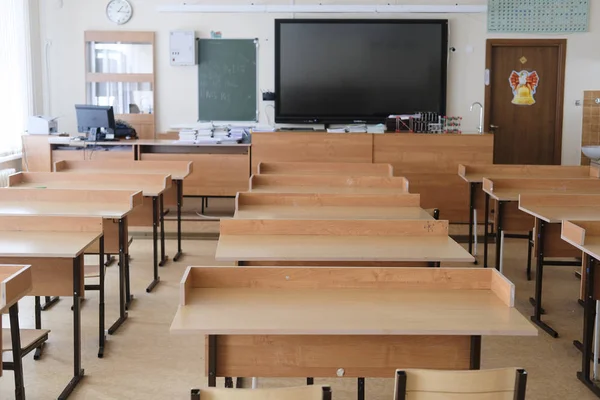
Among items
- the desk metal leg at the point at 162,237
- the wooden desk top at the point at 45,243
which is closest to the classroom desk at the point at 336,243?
the wooden desk top at the point at 45,243

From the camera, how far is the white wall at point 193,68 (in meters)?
9.12

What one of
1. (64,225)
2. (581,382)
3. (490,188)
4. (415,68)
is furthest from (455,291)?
(415,68)

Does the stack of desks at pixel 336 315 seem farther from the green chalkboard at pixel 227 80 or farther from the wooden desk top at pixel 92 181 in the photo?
the green chalkboard at pixel 227 80

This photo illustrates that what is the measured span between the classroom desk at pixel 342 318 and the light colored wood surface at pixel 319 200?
6.86 feet

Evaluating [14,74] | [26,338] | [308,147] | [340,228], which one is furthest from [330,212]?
[14,74]

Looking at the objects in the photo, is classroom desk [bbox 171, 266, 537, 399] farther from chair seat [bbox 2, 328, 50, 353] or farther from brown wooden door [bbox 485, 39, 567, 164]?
brown wooden door [bbox 485, 39, 567, 164]

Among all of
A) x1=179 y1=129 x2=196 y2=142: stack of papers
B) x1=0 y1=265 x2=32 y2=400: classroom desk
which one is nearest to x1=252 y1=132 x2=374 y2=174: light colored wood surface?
x1=179 y1=129 x2=196 y2=142: stack of papers

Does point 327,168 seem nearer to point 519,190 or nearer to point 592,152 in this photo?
point 519,190

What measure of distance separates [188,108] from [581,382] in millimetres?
6481

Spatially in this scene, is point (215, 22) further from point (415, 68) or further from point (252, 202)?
point (252, 202)

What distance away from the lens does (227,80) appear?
30.3ft

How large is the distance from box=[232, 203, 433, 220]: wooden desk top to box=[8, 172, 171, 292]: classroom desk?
1.16m

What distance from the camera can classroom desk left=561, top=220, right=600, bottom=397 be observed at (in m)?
3.67

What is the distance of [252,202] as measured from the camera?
4902mm
